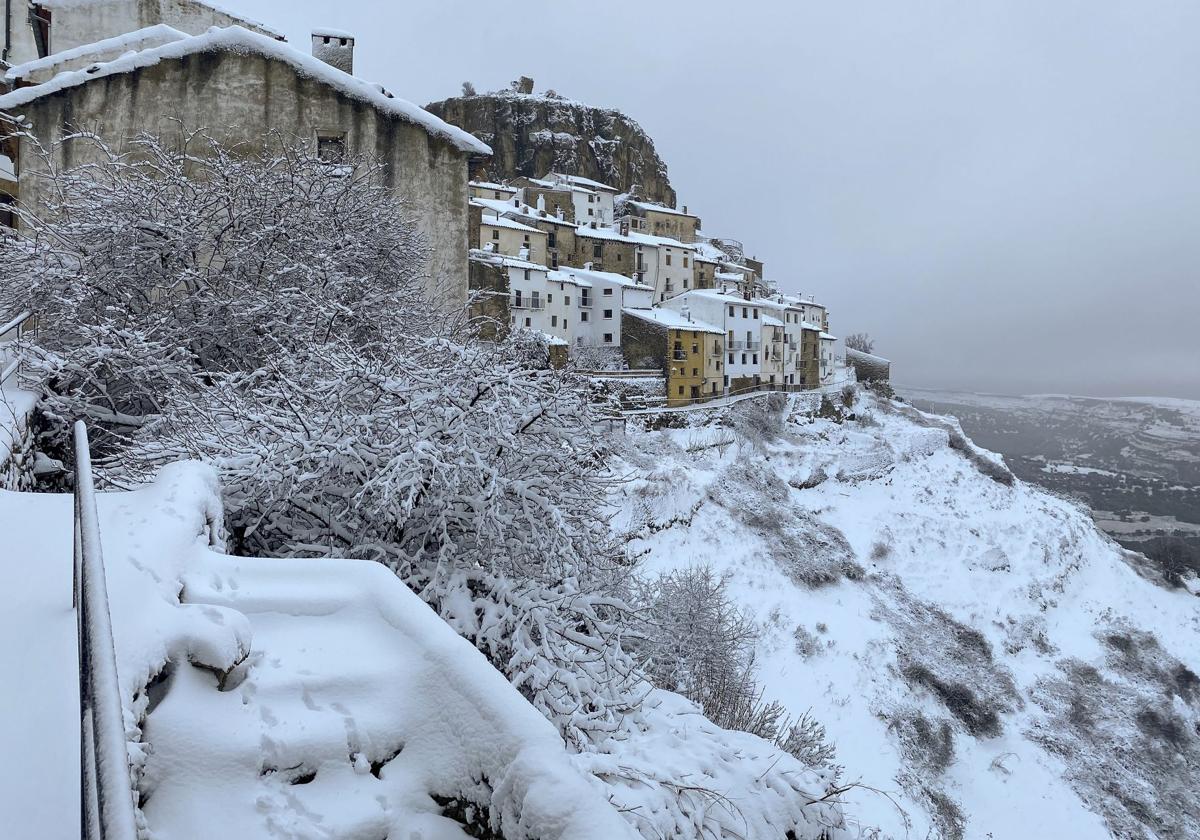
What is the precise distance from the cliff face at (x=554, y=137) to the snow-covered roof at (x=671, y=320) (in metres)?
46.3

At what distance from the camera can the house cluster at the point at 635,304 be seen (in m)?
44.4

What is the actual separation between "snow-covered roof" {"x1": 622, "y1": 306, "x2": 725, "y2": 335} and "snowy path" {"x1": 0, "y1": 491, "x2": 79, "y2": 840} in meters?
42.2

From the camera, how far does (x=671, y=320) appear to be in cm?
4562

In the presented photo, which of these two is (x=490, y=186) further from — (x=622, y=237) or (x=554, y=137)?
(x=554, y=137)

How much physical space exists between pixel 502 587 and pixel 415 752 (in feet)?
9.90

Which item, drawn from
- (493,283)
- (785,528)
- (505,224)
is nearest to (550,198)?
(505,224)

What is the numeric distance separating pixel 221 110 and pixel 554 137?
80692 millimetres

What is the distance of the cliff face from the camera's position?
288ft

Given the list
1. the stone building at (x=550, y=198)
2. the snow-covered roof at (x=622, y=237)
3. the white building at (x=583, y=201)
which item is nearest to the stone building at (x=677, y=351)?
the snow-covered roof at (x=622, y=237)

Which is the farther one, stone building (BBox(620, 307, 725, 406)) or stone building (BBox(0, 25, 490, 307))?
stone building (BBox(620, 307, 725, 406))

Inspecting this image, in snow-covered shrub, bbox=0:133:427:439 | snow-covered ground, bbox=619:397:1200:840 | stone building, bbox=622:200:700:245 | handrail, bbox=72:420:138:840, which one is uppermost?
stone building, bbox=622:200:700:245

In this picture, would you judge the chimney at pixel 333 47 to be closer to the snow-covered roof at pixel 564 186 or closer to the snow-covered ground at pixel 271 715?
the snow-covered ground at pixel 271 715

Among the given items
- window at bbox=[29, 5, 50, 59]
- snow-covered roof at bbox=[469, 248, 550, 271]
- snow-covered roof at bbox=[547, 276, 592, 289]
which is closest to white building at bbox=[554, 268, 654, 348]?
snow-covered roof at bbox=[547, 276, 592, 289]

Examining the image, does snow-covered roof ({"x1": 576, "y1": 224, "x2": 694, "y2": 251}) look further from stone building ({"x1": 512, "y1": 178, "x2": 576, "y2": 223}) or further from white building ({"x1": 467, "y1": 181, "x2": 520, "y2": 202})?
white building ({"x1": 467, "y1": 181, "x2": 520, "y2": 202})
